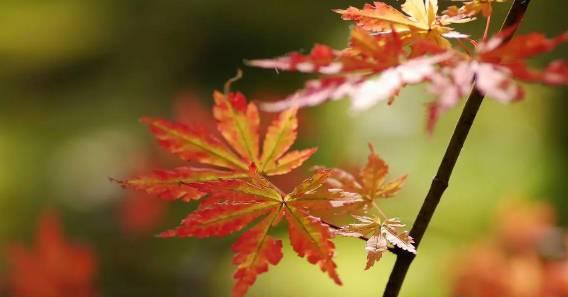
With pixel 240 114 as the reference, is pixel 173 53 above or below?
above

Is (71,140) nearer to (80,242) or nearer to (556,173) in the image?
(80,242)

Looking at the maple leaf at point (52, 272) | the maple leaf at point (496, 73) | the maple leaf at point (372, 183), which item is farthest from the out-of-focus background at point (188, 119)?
the maple leaf at point (496, 73)

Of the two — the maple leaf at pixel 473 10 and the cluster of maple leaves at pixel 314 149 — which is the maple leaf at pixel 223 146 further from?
the maple leaf at pixel 473 10

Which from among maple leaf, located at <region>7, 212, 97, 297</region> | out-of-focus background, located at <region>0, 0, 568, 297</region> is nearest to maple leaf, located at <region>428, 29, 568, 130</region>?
maple leaf, located at <region>7, 212, 97, 297</region>

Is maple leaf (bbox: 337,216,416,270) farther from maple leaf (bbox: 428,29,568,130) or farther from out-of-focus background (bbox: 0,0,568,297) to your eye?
out-of-focus background (bbox: 0,0,568,297)

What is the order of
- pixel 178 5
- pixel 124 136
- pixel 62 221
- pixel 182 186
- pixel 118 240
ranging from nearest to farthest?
pixel 182 186 < pixel 118 240 < pixel 62 221 < pixel 124 136 < pixel 178 5

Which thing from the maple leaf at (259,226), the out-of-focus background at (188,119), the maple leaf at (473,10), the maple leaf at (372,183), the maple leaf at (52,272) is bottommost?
the maple leaf at (52,272)

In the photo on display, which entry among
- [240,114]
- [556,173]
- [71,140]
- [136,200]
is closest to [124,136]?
[71,140]
